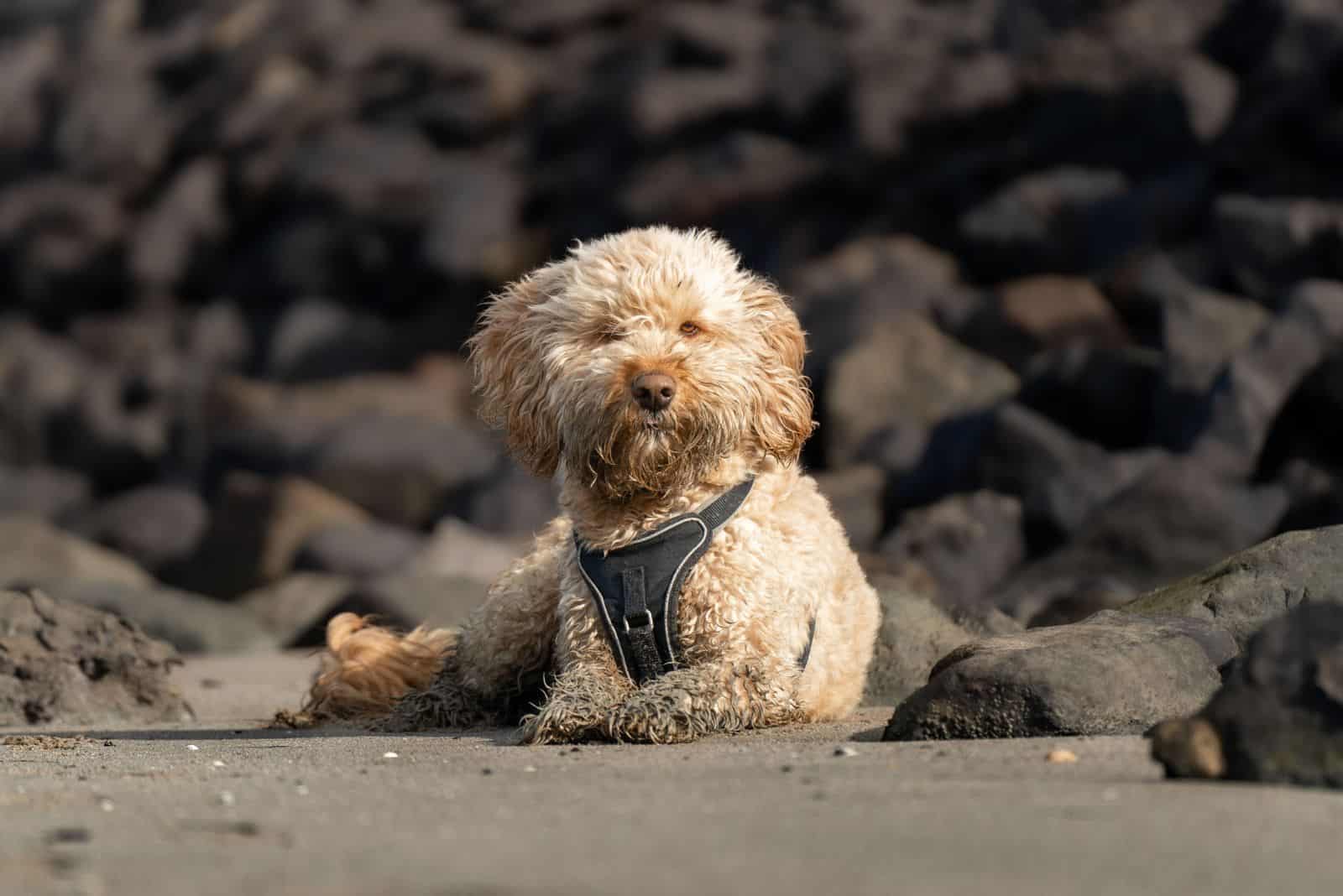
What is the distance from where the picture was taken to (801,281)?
58.1ft

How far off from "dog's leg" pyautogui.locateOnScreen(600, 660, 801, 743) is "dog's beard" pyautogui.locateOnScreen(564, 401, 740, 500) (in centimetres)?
66

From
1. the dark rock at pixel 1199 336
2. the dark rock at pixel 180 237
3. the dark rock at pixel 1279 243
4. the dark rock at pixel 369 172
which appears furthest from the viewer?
the dark rock at pixel 180 237

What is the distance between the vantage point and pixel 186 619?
1320cm

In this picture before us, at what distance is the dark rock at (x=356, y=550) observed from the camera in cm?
1591

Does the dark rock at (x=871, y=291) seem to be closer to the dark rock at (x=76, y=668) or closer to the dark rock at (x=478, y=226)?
the dark rock at (x=478, y=226)

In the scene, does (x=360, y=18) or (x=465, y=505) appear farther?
(x=360, y=18)

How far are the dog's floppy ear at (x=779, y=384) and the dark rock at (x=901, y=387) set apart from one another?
8377 millimetres

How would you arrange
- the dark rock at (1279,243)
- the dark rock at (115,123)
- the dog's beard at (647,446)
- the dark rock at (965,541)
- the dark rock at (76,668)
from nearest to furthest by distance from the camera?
the dog's beard at (647,446) → the dark rock at (76,668) → the dark rock at (965,541) → the dark rock at (1279,243) → the dark rock at (115,123)

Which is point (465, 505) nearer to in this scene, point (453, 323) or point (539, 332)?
point (453, 323)

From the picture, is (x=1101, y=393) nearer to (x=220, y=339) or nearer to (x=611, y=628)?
(x=611, y=628)

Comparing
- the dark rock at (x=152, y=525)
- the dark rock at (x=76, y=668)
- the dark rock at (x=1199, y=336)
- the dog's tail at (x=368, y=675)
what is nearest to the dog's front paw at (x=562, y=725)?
the dog's tail at (x=368, y=675)

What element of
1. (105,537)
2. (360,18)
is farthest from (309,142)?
(105,537)

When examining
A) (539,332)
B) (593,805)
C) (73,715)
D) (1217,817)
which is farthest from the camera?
(73,715)

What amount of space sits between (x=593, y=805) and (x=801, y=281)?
44.4 feet
